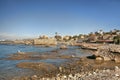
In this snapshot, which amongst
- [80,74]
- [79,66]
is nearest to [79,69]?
[79,66]

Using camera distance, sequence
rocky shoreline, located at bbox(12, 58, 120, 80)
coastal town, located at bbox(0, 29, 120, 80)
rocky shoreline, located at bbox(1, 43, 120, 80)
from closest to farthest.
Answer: rocky shoreline, located at bbox(12, 58, 120, 80)
rocky shoreline, located at bbox(1, 43, 120, 80)
coastal town, located at bbox(0, 29, 120, 80)

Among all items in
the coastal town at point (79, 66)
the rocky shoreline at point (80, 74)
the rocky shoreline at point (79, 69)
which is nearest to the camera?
the rocky shoreline at point (80, 74)

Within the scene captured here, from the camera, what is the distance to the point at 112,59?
38.2 m

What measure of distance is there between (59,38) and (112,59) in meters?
162

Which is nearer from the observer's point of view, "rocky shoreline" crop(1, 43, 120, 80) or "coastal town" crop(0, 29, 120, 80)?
"rocky shoreline" crop(1, 43, 120, 80)

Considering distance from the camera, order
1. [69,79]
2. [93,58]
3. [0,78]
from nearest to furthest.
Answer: [69,79] → [0,78] → [93,58]

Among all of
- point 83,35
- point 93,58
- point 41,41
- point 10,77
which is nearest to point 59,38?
point 83,35

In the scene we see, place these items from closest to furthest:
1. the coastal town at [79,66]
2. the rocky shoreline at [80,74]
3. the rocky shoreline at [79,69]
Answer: the rocky shoreline at [80,74]
the rocky shoreline at [79,69]
the coastal town at [79,66]

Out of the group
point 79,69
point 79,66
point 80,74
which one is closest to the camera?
point 80,74

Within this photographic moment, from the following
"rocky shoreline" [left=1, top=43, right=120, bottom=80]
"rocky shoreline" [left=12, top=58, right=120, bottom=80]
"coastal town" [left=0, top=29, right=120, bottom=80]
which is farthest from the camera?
"coastal town" [left=0, top=29, right=120, bottom=80]

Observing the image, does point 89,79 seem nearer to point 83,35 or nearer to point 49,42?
point 49,42

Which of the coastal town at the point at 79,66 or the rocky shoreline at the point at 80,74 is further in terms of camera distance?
the coastal town at the point at 79,66

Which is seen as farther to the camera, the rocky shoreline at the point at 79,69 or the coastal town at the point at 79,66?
the coastal town at the point at 79,66

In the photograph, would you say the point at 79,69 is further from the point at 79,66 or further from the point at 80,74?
the point at 80,74
